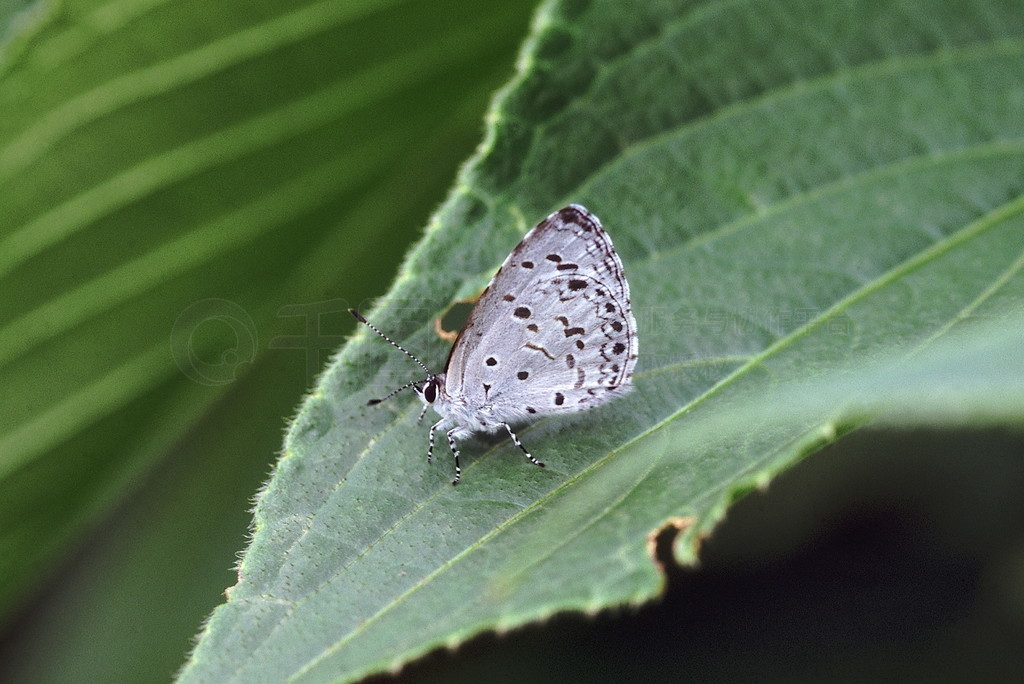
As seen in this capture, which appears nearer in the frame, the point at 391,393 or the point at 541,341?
the point at 391,393

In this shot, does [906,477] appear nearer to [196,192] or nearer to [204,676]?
[204,676]

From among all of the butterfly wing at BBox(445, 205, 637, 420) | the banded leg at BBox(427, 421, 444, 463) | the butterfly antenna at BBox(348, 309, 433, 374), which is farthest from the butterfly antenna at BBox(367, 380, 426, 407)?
the butterfly wing at BBox(445, 205, 637, 420)

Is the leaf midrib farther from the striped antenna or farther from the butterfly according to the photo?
the butterfly

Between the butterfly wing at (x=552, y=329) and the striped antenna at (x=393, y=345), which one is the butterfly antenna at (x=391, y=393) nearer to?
the striped antenna at (x=393, y=345)

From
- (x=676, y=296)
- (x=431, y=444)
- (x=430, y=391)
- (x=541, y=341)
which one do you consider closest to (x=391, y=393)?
(x=431, y=444)

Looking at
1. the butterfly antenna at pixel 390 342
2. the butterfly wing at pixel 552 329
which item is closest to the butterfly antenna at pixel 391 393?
the butterfly antenna at pixel 390 342

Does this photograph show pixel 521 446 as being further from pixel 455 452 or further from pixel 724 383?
pixel 724 383

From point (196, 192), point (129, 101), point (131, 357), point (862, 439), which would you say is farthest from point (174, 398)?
point (862, 439)
